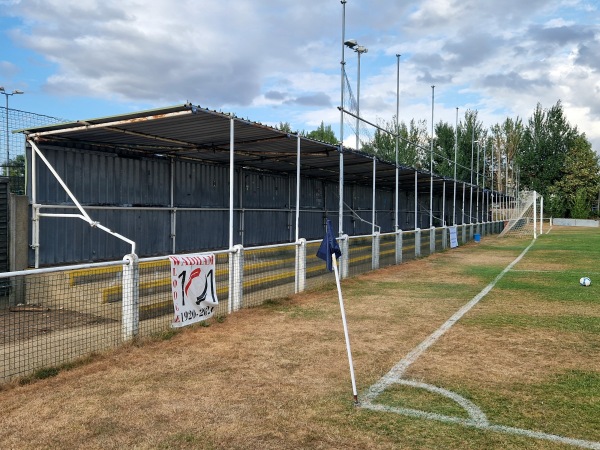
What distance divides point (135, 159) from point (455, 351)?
9778mm

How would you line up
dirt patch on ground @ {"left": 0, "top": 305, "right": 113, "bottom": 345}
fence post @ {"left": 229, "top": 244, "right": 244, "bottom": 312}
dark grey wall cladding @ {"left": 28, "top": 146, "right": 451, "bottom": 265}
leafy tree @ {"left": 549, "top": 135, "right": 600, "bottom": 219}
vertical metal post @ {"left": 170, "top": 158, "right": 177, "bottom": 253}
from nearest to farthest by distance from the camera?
dirt patch on ground @ {"left": 0, "top": 305, "right": 113, "bottom": 345} < fence post @ {"left": 229, "top": 244, "right": 244, "bottom": 312} < dark grey wall cladding @ {"left": 28, "top": 146, "right": 451, "bottom": 265} < vertical metal post @ {"left": 170, "top": 158, "right": 177, "bottom": 253} < leafy tree @ {"left": 549, "top": 135, "right": 600, "bottom": 219}

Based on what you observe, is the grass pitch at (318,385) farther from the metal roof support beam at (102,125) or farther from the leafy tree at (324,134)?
the leafy tree at (324,134)

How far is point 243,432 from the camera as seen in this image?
397cm

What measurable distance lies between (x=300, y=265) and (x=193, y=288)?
12.0 feet

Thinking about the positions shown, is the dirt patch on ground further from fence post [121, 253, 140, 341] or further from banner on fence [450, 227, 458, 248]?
banner on fence [450, 227, 458, 248]

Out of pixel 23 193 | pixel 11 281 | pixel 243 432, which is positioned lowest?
pixel 243 432

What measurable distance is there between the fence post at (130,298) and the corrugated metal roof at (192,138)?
265cm

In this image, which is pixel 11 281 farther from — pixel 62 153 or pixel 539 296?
pixel 539 296

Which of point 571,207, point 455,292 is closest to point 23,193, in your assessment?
point 455,292

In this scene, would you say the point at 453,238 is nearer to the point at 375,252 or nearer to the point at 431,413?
the point at 375,252

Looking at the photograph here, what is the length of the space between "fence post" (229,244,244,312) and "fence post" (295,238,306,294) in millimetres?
2126

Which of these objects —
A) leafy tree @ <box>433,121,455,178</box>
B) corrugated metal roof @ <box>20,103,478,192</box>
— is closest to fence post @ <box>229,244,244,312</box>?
corrugated metal roof @ <box>20,103,478,192</box>

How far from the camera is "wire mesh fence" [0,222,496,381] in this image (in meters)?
6.27

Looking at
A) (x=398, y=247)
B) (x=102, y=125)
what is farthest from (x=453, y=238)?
(x=102, y=125)
